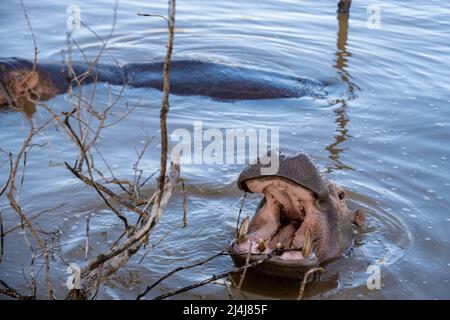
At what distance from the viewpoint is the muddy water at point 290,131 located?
4.61 meters

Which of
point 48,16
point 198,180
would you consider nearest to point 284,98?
point 198,180

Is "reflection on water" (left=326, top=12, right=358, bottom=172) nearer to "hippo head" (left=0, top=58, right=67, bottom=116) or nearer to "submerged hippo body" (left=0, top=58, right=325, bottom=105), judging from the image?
"submerged hippo body" (left=0, top=58, right=325, bottom=105)

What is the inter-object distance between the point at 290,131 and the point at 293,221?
268 cm

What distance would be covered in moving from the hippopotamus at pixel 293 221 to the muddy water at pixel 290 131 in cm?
23

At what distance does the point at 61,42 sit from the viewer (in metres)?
9.20

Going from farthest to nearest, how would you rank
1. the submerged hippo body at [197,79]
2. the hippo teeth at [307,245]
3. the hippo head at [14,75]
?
the submerged hippo body at [197,79] → the hippo head at [14,75] → the hippo teeth at [307,245]

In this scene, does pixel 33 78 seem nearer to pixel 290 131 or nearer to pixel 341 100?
pixel 290 131

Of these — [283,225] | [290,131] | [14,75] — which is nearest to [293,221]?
[283,225]

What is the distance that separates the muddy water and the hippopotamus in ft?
0.75

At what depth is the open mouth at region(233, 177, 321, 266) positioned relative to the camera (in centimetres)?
404

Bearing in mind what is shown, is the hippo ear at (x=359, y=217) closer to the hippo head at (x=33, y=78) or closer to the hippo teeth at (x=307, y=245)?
the hippo teeth at (x=307, y=245)

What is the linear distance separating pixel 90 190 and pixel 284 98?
8.57 feet

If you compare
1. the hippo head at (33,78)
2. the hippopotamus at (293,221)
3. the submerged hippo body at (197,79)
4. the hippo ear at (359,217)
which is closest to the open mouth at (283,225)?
the hippopotamus at (293,221)
